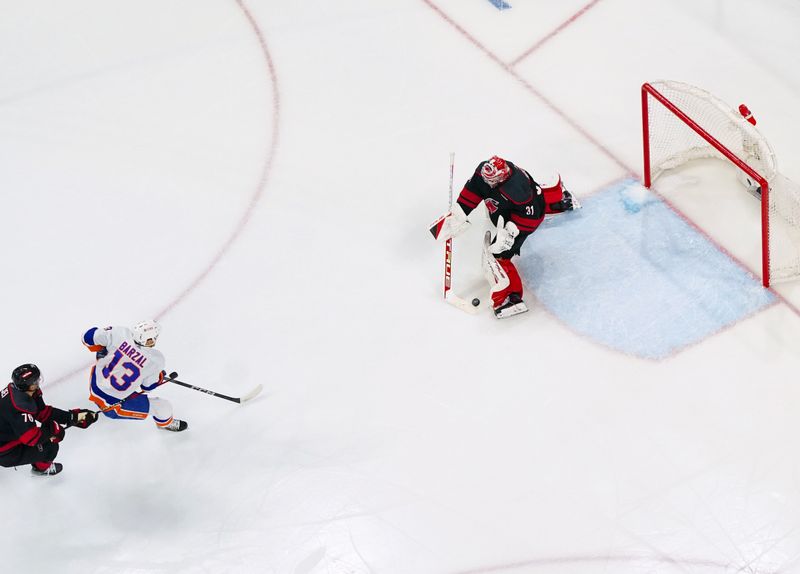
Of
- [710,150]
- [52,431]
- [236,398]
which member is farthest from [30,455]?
[710,150]


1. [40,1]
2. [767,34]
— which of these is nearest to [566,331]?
[767,34]

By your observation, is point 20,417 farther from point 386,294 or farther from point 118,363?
point 386,294

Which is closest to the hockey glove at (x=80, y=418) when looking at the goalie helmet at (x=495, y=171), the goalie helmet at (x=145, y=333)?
the goalie helmet at (x=145, y=333)

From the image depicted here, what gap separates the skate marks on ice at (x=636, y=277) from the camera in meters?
5.70

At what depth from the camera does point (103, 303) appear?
5.91 metres

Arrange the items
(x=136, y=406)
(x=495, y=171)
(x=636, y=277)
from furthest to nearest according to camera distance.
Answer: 1. (x=636, y=277)
2. (x=495, y=171)
3. (x=136, y=406)

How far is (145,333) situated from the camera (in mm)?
4984

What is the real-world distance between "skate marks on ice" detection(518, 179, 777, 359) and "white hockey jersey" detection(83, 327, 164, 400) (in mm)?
2135

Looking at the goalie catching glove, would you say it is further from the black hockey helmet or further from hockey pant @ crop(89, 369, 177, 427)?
the black hockey helmet

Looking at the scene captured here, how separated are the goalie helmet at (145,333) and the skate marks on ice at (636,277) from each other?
2.06 meters

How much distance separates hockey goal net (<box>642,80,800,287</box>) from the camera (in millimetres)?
5645

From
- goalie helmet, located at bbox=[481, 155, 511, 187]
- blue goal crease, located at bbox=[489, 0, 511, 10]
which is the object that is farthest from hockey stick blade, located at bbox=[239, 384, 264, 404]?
blue goal crease, located at bbox=[489, 0, 511, 10]

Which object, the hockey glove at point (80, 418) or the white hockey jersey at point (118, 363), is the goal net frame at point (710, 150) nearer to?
the white hockey jersey at point (118, 363)

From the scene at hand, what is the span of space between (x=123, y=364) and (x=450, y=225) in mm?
1818
